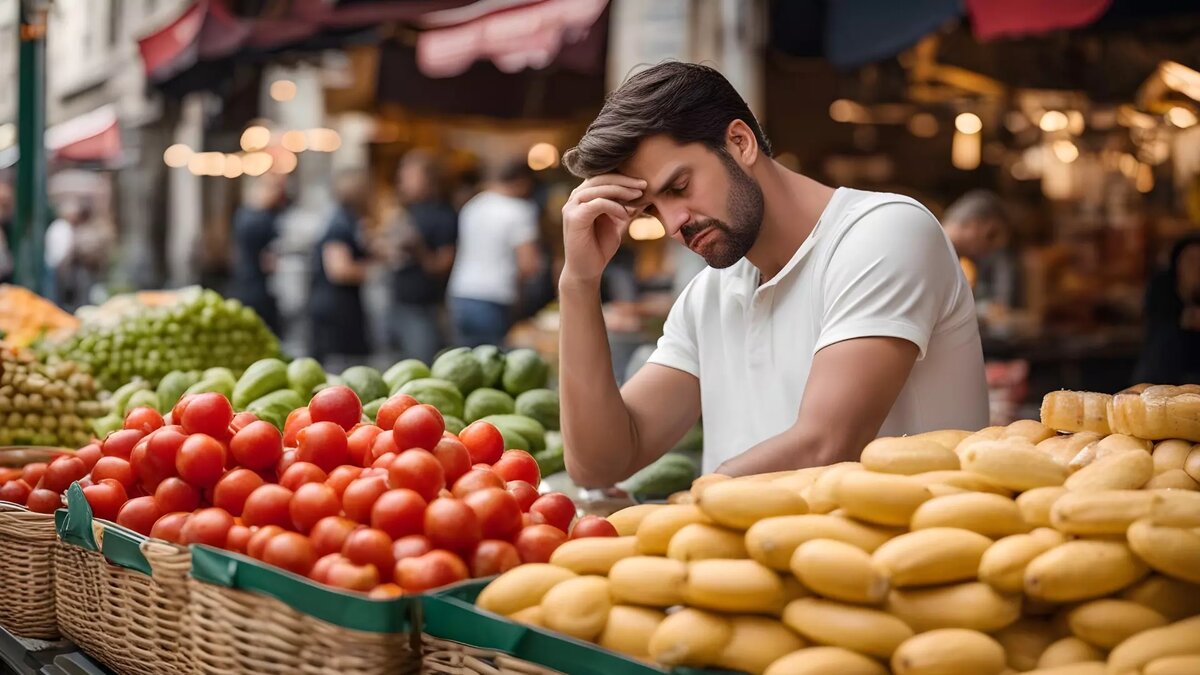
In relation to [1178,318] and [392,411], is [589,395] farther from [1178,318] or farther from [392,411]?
[1178,318]

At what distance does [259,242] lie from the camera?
1100 cm

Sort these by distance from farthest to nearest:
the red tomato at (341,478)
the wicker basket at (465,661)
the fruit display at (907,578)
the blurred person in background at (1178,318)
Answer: the blurred person in background at (1178,318) → the red tomato at (341,478) → the wicker basket at (465,661) → the fruit display at (907,578)

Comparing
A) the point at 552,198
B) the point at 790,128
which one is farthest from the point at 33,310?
the point at 790,128

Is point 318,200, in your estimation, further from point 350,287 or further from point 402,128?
point 350,287

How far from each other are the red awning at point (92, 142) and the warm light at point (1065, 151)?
1385cm

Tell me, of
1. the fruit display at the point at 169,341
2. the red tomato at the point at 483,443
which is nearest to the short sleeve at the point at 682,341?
the red tomato at the point at 483,443

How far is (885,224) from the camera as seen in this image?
8.89 ft

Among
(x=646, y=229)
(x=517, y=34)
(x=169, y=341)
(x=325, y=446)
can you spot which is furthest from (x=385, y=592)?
(x=646, y=229)

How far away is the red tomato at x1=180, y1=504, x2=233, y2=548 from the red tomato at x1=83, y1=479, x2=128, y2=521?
1.27 ft

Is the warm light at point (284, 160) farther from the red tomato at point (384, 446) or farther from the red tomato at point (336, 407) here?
the red tomato at point (384, 446)

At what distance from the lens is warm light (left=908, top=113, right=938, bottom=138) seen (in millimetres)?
15016

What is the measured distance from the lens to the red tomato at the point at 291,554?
6.26 feet

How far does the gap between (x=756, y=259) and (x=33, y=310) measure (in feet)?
14.2

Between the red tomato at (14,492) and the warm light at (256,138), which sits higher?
the warm light at (256,138)
